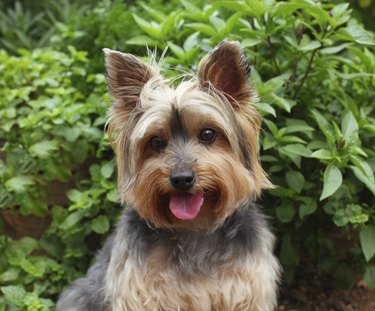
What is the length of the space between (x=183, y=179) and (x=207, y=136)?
32 centimetres

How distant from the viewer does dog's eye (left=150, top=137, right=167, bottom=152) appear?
3143mm

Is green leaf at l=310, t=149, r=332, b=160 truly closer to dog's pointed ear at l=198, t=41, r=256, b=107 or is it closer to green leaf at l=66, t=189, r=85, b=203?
dog's pointed ear at l=198, t=41, r=256, b=107

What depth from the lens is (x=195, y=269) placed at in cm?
330

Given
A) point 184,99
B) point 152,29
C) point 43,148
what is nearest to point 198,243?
point 184,99

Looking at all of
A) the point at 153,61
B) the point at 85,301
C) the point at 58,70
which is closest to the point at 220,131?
the point at 153,61

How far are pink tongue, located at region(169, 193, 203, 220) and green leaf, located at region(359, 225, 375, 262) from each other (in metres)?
1.33

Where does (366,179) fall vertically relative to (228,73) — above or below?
below

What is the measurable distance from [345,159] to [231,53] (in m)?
1.07

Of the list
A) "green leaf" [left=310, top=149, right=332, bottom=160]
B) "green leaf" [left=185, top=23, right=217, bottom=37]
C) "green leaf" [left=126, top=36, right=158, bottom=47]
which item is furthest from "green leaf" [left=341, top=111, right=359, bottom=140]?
"green leaf" [left=126, top=36, right=158, bottom=47]

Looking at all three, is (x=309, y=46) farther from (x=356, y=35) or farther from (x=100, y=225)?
(x=100, y=225)

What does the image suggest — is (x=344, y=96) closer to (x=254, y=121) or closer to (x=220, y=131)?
(x=254, y=121)

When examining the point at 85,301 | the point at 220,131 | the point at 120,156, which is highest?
the point at 220,131

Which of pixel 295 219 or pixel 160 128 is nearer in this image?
pixel 160 128

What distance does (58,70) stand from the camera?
16.4 feet
